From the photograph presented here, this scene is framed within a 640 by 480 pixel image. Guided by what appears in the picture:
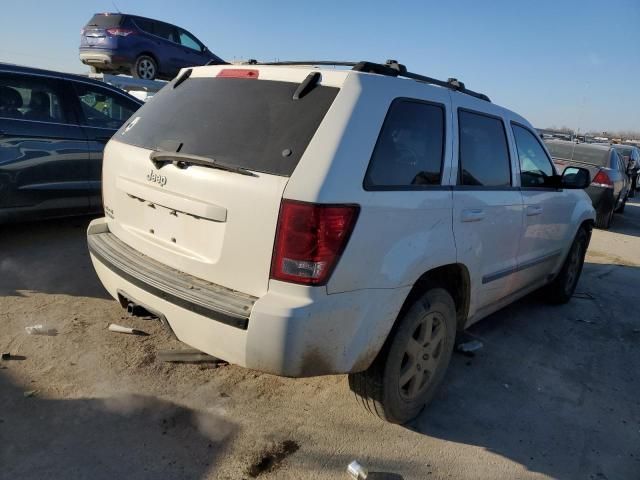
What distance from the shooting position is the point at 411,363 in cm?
280

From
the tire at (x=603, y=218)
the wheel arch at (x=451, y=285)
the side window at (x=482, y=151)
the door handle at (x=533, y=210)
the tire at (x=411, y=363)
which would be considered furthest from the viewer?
the tire at (x=603, y=218)

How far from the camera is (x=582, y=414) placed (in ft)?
10.4

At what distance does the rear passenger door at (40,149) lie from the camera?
4.73m

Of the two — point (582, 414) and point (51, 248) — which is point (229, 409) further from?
point (51, 248)

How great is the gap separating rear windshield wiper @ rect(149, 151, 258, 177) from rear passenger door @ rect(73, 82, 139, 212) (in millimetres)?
3176

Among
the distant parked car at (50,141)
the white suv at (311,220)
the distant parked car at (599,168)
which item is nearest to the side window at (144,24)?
the distant parked car at (50,141)

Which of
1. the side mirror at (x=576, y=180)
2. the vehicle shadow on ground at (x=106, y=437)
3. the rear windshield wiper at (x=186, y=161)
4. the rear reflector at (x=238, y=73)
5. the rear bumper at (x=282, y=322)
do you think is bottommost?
the vehicle shadow on ground at (x=106, y=437)

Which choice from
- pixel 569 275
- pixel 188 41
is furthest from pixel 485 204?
pixel 188 41

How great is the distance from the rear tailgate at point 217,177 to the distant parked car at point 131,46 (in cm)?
770

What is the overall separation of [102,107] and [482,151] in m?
4.37

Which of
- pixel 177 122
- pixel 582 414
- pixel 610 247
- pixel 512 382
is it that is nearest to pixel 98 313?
pixel 177 122

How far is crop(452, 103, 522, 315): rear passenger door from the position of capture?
9.66 ft

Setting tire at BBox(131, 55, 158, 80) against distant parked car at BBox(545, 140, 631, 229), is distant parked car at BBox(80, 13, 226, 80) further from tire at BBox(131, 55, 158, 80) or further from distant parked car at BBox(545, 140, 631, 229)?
distant parked car at BBox(545, 140, 631, 229)

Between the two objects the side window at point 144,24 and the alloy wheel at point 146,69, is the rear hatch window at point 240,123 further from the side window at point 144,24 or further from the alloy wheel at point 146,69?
the side window at point 144,24
